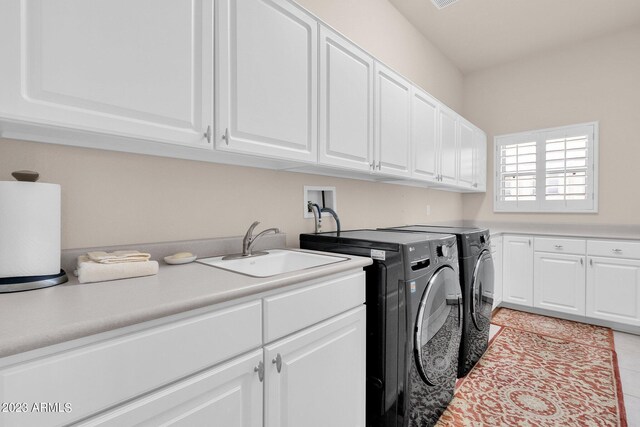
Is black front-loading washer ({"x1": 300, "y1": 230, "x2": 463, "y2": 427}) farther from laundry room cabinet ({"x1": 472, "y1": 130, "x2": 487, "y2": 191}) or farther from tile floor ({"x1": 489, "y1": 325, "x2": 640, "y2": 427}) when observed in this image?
laundry room cabinet ({"x1": 472, "y1": 130, "x2": 487, "y2": 191})

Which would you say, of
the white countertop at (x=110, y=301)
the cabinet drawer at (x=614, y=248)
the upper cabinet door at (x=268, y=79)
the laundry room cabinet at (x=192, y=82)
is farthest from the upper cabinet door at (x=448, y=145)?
the white countertop at (x=110, y=301)

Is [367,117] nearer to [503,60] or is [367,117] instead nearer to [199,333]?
[199,333]

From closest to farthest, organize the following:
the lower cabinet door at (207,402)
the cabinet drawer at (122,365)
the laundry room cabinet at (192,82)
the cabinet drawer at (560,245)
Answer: the cabinet drawer at (122,365) → the lower cabinet door at (207,402) → the laundry room cabinet at (192,82) → the cabinet drawer at (560,245)

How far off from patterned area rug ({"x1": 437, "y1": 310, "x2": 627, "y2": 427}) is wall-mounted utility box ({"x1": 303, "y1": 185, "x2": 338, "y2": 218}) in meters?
1.42

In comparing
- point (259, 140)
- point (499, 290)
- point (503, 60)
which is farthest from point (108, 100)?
point (503, 60)

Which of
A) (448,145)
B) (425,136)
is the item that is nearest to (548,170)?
(448,145)

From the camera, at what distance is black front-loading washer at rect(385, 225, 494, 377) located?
81.5 inches

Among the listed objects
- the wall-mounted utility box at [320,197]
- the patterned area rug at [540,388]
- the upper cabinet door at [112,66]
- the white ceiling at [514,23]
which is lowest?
the patterned area rug at [540,388]

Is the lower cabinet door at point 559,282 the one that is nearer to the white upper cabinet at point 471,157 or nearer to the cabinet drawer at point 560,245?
the cabinet drawer at point 560,245

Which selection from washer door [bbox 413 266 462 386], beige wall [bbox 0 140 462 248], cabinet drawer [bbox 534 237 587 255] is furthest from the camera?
cabinet drawer [bbox 534 237 587 255]

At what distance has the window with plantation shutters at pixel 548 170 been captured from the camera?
3449mm

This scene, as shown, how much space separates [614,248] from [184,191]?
3.74 meters

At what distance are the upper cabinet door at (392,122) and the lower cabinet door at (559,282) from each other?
2.14m

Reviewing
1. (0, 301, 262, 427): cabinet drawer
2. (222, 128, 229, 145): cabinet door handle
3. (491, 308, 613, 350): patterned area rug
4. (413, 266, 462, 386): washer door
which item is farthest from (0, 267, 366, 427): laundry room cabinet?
(491, 308, 613, 350): patterned area rug
